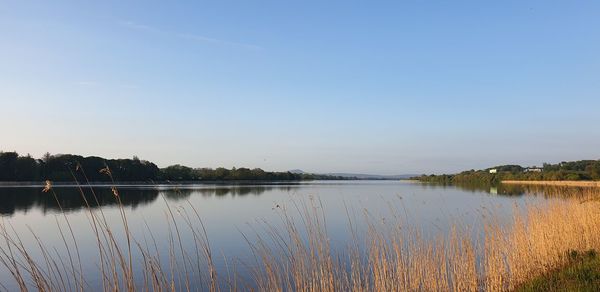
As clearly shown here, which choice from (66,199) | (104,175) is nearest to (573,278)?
(66,199)

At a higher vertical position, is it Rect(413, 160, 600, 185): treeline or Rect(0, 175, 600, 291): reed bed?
Rect(413, 160, 600, 185): treeline

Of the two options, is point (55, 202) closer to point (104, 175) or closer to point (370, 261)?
point (104, 175)

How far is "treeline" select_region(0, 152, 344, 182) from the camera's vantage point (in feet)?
197

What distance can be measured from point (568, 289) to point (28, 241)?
12.2 meters

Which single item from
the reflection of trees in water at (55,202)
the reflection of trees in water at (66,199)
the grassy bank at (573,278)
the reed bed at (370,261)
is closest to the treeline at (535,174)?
the reflection of trees in water at (66,199)

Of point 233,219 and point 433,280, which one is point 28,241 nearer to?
point 233,219

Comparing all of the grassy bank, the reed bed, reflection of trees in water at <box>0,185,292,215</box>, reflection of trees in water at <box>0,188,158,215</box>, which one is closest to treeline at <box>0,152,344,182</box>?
reflection of trees in water at <box>0,185,292,215</box>

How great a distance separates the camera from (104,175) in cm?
4444

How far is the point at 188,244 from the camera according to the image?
1138 cm

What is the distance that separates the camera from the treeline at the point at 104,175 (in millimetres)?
59938

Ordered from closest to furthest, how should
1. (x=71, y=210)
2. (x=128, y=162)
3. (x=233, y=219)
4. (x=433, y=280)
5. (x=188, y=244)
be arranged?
(x=433, y=280) < (x=188, y=244) < (x=233, y=219) < (x=71, y=210) < (x=128, y=162)

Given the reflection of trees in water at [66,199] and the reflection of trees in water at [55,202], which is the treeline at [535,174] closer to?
the reflection of trees in water at [66,199]

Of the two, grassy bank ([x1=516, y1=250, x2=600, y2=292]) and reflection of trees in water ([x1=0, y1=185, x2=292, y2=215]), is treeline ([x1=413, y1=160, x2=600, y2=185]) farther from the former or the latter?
grassy bank ([x1=516, y1=250, x2=600, y2=292])

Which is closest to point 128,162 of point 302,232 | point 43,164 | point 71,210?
point 43,164
